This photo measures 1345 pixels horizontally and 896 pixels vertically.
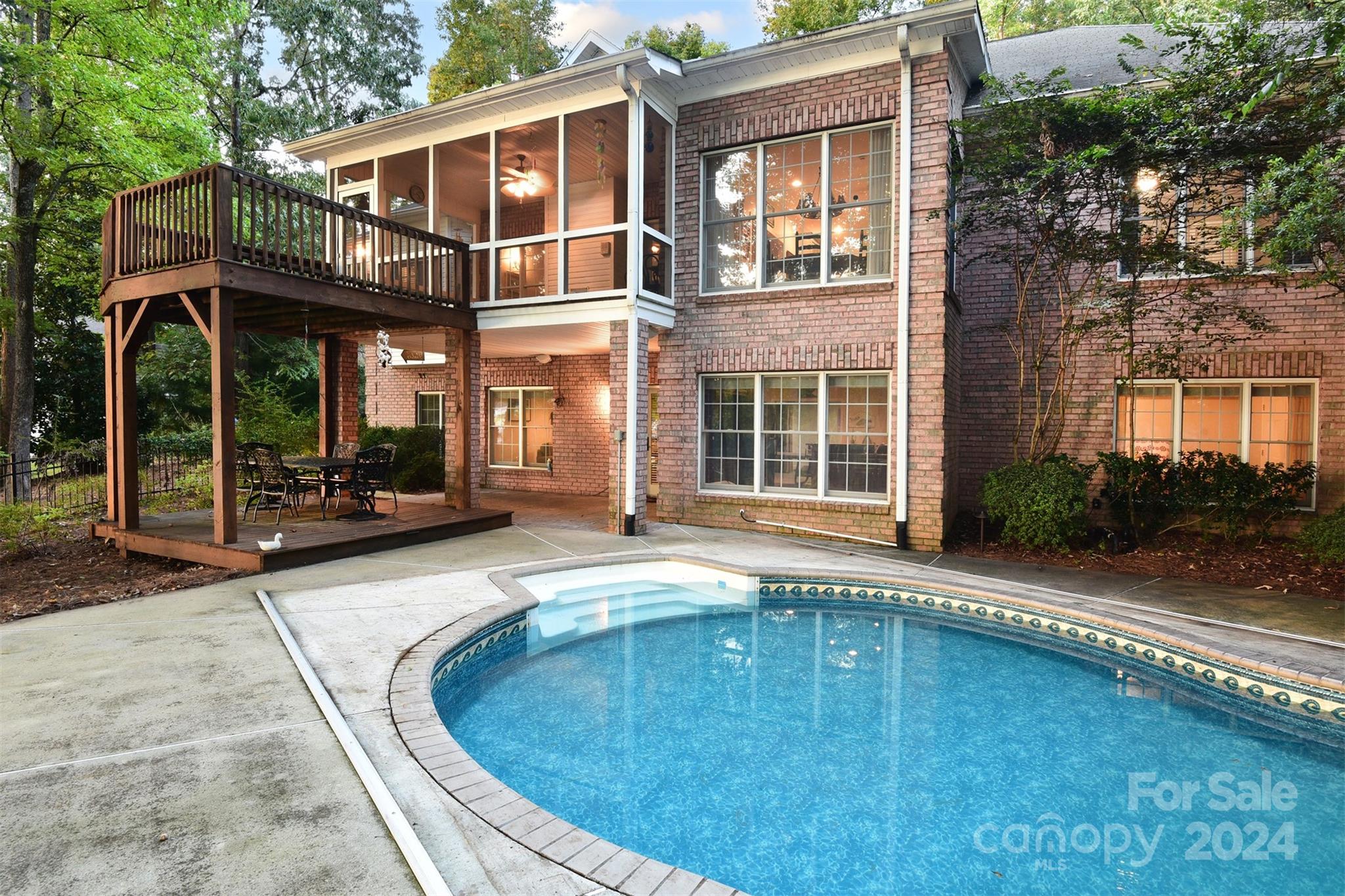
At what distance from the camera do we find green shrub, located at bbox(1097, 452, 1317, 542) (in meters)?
7.39

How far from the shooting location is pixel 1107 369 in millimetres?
8609

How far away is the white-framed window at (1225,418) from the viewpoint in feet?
26.1

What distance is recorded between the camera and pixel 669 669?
4523 mm

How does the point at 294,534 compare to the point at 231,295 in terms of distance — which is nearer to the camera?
the point at 231,295

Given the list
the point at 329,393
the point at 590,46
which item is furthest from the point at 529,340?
the point at 590,46

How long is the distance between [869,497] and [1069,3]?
20761mm

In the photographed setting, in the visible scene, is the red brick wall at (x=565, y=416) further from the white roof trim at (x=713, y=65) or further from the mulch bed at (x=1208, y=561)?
the mulch bed at (x=1208, y=561)

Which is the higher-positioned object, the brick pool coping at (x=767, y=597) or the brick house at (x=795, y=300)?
the brick house at (x=795, y=300)

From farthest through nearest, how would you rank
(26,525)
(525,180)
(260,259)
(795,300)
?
1. (525,180)
2. (795,300)
3. (26,525)
4. (260,259)

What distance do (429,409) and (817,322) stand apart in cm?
883

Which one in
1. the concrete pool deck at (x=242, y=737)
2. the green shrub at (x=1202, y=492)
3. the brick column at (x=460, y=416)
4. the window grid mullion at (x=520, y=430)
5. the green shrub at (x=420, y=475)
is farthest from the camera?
the window grid mullion at (x=520, y=430)

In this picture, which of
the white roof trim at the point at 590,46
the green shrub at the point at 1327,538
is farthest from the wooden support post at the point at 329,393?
the green shrub at the point at 1327,538

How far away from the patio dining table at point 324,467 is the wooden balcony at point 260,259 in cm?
178

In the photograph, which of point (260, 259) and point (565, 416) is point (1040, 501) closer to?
point (565, 416)
